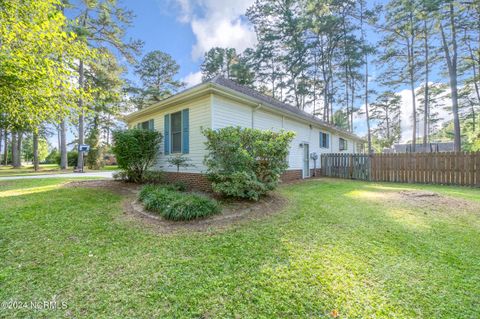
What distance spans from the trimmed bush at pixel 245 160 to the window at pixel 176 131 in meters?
2.72

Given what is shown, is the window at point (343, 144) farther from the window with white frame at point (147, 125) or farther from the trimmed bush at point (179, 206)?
the trimmed bush at point (179, 206)

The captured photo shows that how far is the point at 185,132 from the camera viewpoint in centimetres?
772

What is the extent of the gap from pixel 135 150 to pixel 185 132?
6.16 ft

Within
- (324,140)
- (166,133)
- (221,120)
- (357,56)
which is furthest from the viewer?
(357,56)

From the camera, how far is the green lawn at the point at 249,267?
2.06m

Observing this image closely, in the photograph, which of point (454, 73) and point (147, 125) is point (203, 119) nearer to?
point (147, 125)

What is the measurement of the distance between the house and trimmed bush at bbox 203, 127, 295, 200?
141 centimetres

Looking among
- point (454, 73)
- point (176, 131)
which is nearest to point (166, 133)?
point (176, 131)

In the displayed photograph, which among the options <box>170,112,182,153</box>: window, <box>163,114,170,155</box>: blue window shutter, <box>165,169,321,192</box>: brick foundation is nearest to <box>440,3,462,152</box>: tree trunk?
<box>165,169,321,192</box>: brick foundation

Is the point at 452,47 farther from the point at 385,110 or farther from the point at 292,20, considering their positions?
the point at 385,110

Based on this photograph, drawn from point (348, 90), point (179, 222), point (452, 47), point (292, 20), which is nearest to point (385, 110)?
point (348, 90)

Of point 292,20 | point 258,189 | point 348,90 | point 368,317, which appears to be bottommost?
point 368,317

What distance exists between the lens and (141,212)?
4.75 metres

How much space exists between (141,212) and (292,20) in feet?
64.4
